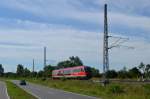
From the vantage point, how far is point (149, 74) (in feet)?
412

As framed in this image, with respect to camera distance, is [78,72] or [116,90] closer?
[116,90]

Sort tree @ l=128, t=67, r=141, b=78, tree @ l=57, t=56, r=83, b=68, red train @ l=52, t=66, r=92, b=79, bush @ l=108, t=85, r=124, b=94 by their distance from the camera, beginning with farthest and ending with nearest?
tree @ l=57, t=56, r=83, b=68 < tree @ l=128, t=67, r=141, b=78 < red train @ l=52, t=66, r=92, b=79 < bush @ l=108, t=85, r=124, b=94

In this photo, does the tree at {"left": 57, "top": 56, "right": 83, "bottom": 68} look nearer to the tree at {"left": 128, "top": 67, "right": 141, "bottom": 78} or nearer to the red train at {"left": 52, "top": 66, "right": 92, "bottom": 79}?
the tree at {"left": 128, "top": 67, "right": 141, "bottom": 78}

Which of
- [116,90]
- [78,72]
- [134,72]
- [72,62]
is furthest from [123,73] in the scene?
[116,90]

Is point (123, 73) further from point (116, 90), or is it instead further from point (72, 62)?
point (116, 90)

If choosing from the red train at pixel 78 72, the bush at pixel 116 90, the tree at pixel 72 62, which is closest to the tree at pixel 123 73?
the red train at pixel 78 72

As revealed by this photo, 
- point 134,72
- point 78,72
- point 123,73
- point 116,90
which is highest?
point 134,72

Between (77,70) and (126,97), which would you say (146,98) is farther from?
(77,70)

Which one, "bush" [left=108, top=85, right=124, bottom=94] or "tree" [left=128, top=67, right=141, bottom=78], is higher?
"tree" [left=128, top=67, right=141, bottom=78]

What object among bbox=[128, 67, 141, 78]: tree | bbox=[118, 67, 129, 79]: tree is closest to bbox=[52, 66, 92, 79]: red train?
bbox=[118, 67, 129, 79]: tree

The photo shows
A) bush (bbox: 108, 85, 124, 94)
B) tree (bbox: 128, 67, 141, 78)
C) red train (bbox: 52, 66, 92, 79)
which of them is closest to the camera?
bush (bbox: 108, 85, 124, 94)

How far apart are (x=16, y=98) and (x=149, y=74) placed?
9177 cm

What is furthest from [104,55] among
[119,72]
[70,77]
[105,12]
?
[119,72]

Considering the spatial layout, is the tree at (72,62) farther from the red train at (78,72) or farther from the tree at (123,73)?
Answer: the red train at (78,72)
